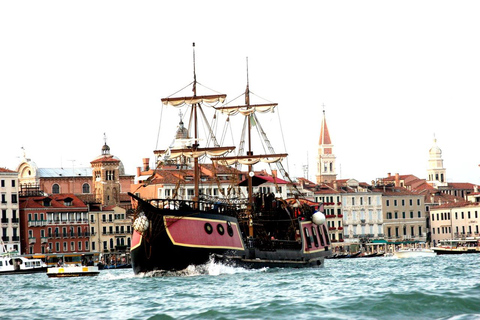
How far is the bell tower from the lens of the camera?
14262 cm

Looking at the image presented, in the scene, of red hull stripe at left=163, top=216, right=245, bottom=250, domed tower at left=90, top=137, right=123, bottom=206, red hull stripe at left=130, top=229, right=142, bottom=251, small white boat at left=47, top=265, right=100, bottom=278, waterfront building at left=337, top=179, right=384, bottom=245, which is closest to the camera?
red hull stripe at left=163, top=216, right=245, bottom=250

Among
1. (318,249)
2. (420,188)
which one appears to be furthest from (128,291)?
(420,188)

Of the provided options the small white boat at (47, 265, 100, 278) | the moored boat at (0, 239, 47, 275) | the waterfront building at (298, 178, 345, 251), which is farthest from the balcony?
the small white boat at (47, 265, 100, 278)

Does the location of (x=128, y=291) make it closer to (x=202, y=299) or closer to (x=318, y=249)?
(x=202, y=299)

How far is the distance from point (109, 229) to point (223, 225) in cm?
7094

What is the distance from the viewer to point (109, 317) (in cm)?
3114

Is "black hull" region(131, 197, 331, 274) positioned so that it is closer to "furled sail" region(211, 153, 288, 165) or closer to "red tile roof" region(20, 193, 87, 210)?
"furled sail" region(211, 153, 288, 165)

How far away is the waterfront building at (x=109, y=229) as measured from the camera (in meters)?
124

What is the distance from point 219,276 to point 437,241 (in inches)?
3942

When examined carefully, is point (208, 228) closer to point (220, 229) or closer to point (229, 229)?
point (220, 229)

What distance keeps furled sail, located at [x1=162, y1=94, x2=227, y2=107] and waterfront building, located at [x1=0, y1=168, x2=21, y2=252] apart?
2140 inches

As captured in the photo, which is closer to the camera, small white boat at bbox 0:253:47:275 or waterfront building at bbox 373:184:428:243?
small white boat at bbox 0:253:47:275

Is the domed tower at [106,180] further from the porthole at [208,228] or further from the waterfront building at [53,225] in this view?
the porthole at [208,228]

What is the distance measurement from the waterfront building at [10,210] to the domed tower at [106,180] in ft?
83.4
